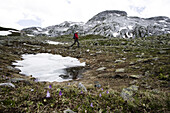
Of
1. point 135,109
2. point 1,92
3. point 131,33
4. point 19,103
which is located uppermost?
point 131,33

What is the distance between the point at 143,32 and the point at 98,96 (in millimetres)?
159148

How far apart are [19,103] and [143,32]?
528ft

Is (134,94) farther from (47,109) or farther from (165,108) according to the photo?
(47,109)

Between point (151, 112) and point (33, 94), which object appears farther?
Answer: point (33, 94)

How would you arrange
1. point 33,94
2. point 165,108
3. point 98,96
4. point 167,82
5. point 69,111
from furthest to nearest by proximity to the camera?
point 167,82, point 98,96, point 33,94, point 165,108, point 69,111

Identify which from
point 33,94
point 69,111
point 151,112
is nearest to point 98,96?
point 69,111

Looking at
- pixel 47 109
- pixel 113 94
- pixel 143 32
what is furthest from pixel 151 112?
pixel 143 32

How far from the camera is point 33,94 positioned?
3.46 meters

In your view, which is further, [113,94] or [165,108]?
[113,94]

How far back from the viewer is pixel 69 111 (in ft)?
9.04

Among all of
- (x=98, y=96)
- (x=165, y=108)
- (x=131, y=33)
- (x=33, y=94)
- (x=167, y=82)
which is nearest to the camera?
(x=165, y=108)

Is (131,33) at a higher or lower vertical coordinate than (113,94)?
higher

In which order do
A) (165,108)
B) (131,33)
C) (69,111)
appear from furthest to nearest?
(131,33)
(165,108)
(69,111)

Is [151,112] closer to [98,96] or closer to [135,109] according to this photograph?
[135,109]
